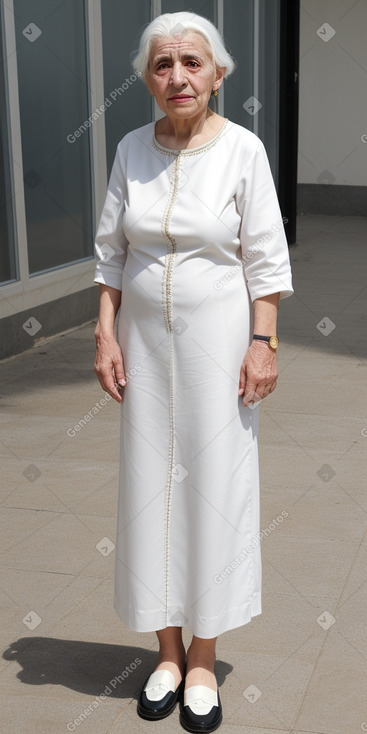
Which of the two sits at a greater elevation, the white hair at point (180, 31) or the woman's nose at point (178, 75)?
the white hair at point (180, 31)

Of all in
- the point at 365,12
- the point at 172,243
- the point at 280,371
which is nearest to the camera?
the point at 172,243

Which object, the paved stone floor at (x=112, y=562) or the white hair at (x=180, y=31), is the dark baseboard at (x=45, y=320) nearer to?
the paved stone floor at (x=112, y=562)

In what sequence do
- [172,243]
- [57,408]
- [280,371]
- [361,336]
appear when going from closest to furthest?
[172,243] → [57,408] → [280,371] → [361,336]

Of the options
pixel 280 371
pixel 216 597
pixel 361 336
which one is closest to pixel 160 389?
pixel 216 597

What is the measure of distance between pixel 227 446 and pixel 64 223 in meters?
5.89

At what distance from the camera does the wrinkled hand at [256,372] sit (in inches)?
121

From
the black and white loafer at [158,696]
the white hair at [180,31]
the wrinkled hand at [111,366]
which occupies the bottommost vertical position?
the black and white loafer at [158,696]

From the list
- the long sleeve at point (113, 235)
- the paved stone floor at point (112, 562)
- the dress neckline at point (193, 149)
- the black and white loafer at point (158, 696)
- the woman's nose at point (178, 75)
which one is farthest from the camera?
the paved stone floor at point (112, 562)

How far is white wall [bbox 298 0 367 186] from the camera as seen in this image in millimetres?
15609

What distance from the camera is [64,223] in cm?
873

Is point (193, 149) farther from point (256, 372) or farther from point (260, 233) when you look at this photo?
point (256, 372)

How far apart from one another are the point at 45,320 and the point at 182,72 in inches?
215

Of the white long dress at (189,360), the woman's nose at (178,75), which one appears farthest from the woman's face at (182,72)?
the white long dress at (189,360)

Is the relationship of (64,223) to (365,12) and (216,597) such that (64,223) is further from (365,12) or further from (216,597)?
(365,12)
